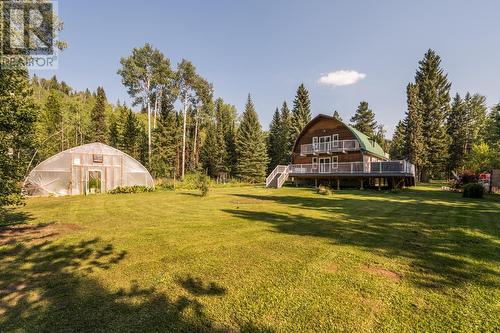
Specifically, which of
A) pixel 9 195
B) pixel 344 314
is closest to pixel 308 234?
pixel 344 314

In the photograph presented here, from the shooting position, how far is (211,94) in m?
49.0

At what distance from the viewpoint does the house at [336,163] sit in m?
24.8

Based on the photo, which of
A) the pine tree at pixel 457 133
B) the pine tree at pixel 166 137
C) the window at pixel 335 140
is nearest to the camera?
the window at pixel 335 140

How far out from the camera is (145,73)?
38.3 meters

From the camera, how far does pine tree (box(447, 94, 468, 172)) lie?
46.2 meters

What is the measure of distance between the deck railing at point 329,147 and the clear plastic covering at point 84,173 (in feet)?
61.9

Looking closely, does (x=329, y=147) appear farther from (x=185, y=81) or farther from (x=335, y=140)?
(x=185, y=81)

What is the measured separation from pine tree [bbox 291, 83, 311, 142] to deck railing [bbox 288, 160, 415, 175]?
48.1ft

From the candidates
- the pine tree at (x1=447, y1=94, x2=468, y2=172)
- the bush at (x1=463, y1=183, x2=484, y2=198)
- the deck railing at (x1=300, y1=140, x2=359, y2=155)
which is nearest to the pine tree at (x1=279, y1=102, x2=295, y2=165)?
the deck railing at (x1=300, y1=140, x2=359, y2=155)

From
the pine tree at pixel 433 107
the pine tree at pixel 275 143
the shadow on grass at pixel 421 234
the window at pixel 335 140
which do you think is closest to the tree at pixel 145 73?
the pine tree at pixel 275 143

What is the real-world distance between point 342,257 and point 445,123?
5582 cm

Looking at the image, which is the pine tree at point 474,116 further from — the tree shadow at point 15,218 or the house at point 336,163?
the tree shadow at point 15,218

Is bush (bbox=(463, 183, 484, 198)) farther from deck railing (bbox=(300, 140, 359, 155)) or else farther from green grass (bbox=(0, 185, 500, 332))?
green grass (bbox=(0, 185, 500, 332))

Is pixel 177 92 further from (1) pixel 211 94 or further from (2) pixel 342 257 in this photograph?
(2) pixel 342 257
